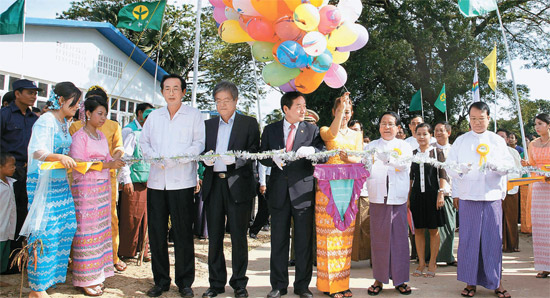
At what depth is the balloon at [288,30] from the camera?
3.89m

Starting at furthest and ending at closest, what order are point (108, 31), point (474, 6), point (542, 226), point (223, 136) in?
point (108, 31)
point (474, 6)
point (542, 226)
point (223, 136)

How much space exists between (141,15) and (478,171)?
5750mm

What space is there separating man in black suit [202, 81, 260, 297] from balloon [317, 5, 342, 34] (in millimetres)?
1055

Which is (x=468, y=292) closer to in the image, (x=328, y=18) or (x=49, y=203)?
(x=328, y=18)

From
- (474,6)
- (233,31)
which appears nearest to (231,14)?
(233,31)

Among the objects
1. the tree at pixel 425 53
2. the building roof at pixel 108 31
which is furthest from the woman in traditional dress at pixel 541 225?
the tree at pixel 425 53

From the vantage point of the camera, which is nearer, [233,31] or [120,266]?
[233,31]

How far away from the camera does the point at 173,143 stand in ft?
13.2

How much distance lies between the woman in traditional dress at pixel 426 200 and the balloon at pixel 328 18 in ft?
6.25

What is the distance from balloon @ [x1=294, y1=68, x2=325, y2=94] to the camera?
415 centimetres

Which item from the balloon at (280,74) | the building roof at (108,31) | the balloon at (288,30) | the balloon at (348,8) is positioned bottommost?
the balloon at (280,74)

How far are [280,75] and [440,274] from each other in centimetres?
298

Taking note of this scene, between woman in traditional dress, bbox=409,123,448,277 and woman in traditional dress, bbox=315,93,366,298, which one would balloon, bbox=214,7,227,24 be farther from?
woman in traditional dress, bbox=409,123,448,277

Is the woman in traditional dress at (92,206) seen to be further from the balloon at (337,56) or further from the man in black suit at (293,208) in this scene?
the balloon at (337,56)
